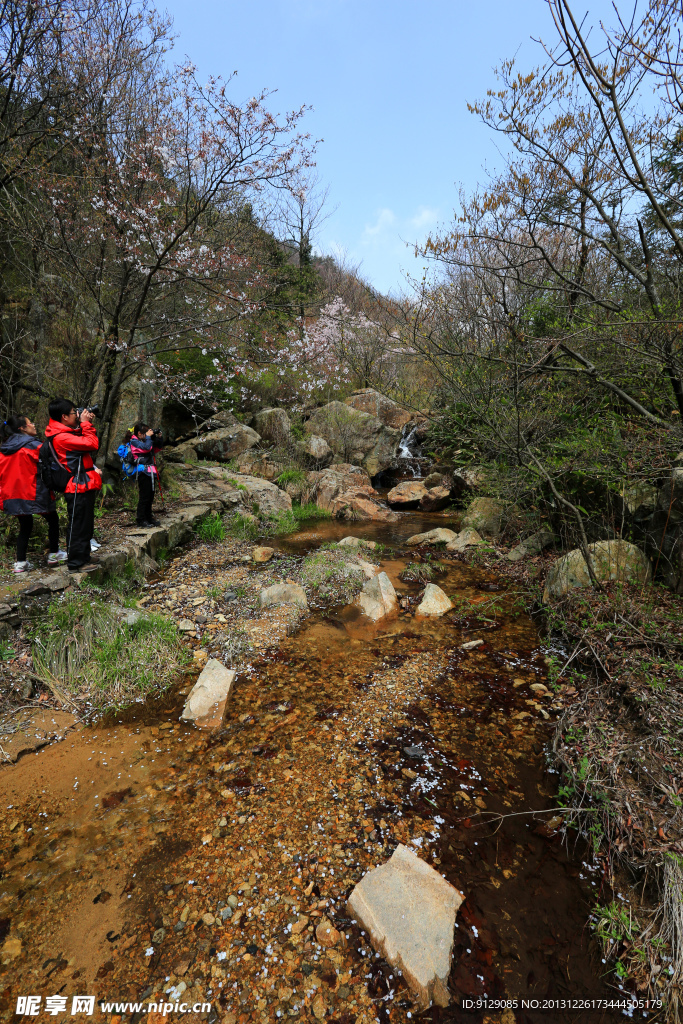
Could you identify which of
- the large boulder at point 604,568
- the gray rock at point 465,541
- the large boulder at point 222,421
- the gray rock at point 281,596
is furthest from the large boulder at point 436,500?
the gray rock at point 281,596

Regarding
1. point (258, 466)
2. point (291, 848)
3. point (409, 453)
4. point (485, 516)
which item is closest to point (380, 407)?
point (409, 453)

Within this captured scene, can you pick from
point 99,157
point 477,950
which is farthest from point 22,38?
point 477,950

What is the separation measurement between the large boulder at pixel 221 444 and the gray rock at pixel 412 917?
9.64 m

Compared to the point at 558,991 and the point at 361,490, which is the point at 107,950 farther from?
the point at 361,490

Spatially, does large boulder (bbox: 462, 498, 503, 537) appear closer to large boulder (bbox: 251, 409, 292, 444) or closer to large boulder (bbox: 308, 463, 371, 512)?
large boulder (bbox: 308, 463, 371, 512)

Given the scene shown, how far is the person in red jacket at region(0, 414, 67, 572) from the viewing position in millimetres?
4609

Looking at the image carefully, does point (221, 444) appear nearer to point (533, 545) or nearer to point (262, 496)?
point (262, 496)

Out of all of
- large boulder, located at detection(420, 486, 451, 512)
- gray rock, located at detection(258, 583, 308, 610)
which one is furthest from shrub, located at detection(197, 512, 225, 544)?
large boulder, located at detection(420, 486, 451, 512)

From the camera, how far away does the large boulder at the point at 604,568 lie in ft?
14.2

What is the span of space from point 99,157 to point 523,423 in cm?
709

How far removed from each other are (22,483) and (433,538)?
6.08 meters

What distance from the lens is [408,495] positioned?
1091 centimetres

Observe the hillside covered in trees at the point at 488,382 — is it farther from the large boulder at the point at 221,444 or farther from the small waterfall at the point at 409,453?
the small waterfall at the point at 409,453

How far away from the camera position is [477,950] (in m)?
2.11
